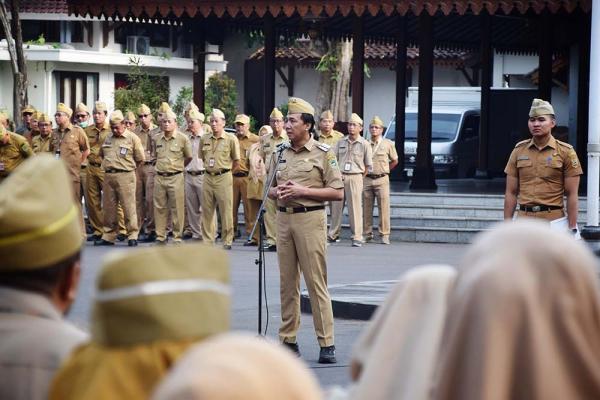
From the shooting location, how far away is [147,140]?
23.9m

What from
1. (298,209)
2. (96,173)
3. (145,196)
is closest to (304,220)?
(298,209)

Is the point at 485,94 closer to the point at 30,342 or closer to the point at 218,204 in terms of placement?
the point at 218,204

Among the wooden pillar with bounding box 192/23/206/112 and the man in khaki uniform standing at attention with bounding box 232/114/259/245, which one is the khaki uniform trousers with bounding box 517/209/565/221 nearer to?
the man in khaki uniform standing at attention with bounding box 232/114/259/245

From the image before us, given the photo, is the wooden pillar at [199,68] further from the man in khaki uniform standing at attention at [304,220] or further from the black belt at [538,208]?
the man in khaki uniform standing at attention at [304,220]

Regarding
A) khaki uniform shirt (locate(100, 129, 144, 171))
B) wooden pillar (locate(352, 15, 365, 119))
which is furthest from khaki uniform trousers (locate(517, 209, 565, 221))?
wooden pillar (locate(352, 15, 365, 119))

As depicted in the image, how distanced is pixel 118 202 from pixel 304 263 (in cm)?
1190

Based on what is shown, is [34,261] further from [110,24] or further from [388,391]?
[110,24]

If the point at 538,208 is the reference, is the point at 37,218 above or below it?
above

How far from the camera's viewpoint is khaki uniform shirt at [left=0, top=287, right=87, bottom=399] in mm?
3615

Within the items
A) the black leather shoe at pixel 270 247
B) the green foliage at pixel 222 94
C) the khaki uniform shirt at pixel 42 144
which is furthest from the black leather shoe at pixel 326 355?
the green foliage at pixel 222 94

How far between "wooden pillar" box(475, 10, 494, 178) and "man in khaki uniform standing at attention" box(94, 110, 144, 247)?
11.6m

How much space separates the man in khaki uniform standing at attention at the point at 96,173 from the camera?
23.0 meters

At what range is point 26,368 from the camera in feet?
11.9

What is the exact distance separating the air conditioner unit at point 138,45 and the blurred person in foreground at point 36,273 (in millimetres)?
48437
